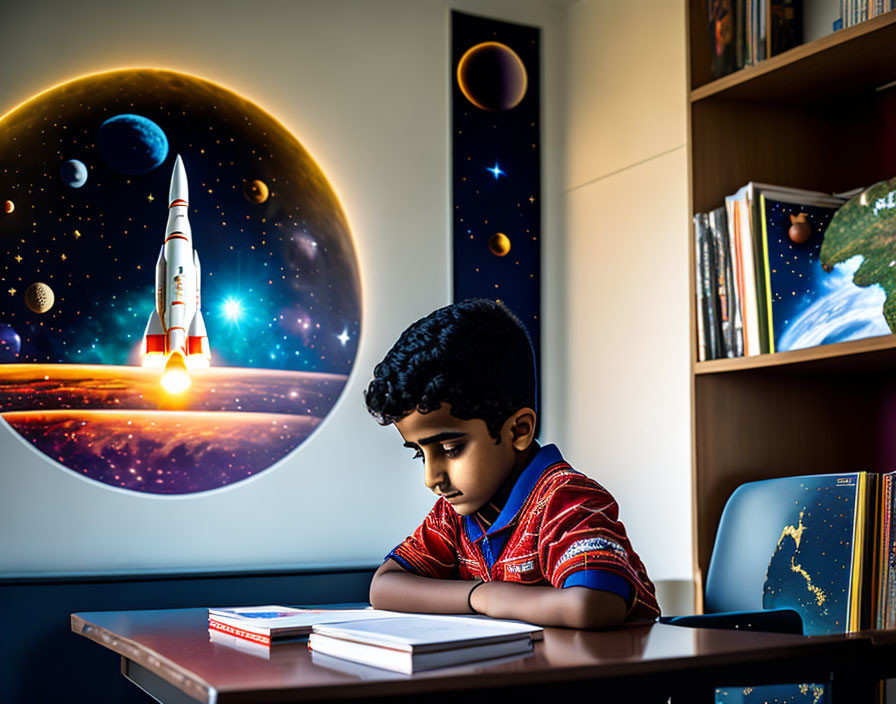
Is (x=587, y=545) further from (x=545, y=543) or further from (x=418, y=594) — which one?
(x=418, y=594)

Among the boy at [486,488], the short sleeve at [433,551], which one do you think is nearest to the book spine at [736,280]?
the boy at [486,488]

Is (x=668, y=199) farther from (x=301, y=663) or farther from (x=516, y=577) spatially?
(x=301, y=663)

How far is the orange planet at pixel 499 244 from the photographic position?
2.87m

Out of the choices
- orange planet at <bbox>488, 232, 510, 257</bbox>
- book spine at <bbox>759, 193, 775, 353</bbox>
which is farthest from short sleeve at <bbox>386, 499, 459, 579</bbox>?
orange planet at <bbox>488, 232, 510, 257</bbox>

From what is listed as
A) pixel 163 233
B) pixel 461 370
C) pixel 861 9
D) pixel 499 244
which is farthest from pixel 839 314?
pixel 163 233

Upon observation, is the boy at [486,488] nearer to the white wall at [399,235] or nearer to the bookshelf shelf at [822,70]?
the bookshelf shelf at [822,70]

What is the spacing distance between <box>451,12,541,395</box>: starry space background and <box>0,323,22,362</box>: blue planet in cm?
115

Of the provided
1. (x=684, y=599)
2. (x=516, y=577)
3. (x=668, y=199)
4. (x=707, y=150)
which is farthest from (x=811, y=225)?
(x=516, y=577)

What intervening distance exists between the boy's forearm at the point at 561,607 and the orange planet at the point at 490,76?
2.00 metres

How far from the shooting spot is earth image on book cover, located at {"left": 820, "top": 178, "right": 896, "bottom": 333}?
1.79 meters

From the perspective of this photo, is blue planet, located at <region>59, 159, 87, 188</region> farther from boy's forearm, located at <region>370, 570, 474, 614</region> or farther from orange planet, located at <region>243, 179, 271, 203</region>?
boy's forearm, located at <region>370, 570, 474, 614</region>

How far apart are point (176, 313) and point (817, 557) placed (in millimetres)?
1516

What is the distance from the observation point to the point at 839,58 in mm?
1911

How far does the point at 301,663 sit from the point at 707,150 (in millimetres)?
1618
